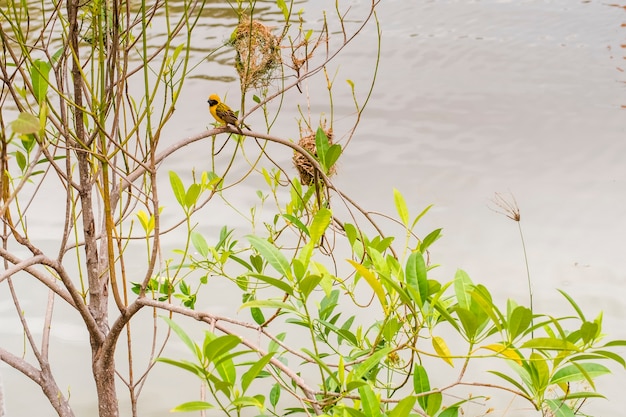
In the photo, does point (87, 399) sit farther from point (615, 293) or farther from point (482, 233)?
point (615, 293)

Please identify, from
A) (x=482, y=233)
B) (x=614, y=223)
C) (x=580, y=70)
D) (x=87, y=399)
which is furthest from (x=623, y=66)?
(x=87, y=399)

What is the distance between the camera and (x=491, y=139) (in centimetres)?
238

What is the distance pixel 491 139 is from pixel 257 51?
4.34 feet

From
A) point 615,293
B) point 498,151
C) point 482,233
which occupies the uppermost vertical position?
point 498,151

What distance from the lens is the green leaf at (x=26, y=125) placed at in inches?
18.6

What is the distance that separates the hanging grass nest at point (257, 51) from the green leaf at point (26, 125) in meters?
0.73

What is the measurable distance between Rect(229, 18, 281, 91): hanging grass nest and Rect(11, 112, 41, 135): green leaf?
730mm

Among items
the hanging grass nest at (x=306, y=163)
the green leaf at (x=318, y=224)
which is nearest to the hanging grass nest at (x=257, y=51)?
the hanging grass nest at (x=306, y=163)

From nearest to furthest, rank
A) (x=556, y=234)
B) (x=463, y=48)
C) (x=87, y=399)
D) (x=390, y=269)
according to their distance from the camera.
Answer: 1. (x=390, y=269)
2. (x=87, y=399)
3. (x=556, y=234)
4. (x=463, y=48)

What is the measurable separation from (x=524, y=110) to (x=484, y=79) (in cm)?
28

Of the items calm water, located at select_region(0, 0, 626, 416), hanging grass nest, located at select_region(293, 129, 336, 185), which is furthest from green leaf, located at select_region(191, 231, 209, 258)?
calm water, located at select_region(0, 0, 626, 416)

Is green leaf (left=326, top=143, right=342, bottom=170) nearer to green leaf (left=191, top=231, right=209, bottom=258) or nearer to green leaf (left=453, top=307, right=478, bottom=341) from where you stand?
green leaf (left=191, top=231, right=209, bottom=258)

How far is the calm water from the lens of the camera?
70.2 inches

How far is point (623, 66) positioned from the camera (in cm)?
266
